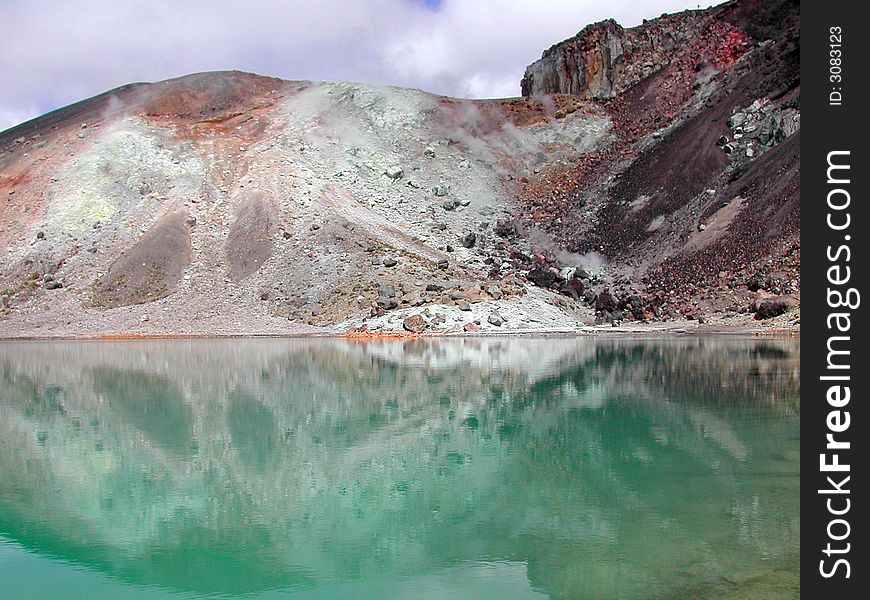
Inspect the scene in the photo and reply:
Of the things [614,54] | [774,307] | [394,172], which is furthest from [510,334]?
[614,54]

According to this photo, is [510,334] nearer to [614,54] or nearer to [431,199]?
[431,199]

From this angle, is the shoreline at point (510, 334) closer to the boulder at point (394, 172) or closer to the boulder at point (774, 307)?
the boulder at point (774, 307)

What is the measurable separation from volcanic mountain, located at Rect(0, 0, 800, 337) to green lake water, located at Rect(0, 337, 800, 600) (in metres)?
24.6

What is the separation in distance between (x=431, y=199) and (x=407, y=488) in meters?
50.6

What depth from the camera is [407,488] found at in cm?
1191

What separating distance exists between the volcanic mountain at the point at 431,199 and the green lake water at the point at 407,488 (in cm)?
2462

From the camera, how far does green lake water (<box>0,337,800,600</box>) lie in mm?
8516

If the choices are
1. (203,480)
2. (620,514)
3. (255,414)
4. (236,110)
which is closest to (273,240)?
(236,110)

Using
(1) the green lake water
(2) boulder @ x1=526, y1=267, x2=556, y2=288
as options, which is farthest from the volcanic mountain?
(1) the green lake water

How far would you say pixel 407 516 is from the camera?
A: 1052 centimetres

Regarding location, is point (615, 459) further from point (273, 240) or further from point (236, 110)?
point (236, 110)
